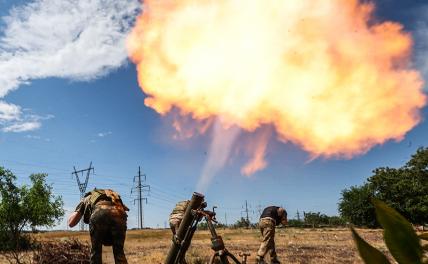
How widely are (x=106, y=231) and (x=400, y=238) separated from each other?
7854mm

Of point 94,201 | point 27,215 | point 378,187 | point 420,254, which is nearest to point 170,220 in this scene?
point 94,201

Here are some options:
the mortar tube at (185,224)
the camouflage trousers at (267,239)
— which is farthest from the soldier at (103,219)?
the camouflage trousers at (267,239)

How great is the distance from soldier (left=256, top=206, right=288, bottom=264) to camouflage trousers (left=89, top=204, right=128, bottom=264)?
6.51m

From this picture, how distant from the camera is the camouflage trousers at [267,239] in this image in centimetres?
1345

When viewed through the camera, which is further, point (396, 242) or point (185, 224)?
point (185, 224)

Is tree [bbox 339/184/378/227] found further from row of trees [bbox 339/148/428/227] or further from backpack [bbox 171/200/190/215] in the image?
backpack [bbox 171/200/190/215]

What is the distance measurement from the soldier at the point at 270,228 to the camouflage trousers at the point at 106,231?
651 cm

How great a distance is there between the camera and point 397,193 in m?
57.2

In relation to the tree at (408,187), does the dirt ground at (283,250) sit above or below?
below

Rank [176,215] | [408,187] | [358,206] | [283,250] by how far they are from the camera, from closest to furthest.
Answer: [176,215]
[283,250]
[408,187]
[358,206]

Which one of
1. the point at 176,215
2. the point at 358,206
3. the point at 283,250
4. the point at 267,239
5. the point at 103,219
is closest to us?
the point at 103,219

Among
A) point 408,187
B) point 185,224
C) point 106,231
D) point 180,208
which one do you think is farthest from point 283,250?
point 408,187

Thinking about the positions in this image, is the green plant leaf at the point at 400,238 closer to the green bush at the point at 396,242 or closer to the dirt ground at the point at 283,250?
the green bush at the point at 396,242

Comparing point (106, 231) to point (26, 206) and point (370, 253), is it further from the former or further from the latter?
point (26, 206)
